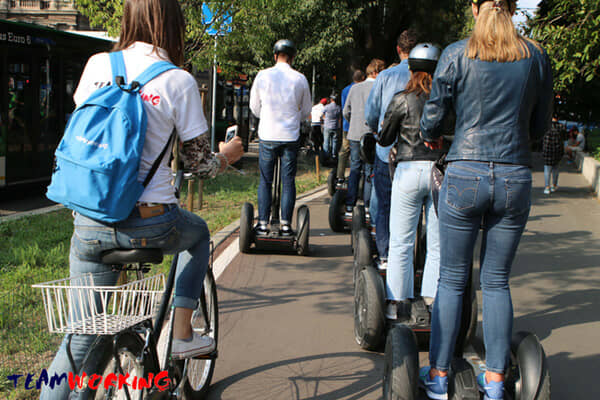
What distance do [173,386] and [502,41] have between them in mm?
2113

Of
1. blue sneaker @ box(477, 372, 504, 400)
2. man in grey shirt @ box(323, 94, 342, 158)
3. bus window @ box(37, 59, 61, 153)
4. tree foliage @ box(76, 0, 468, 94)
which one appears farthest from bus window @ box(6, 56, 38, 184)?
blue sneaker @ box(477, 372, 504, 400)

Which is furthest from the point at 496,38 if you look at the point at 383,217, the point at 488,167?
the point at 383,217

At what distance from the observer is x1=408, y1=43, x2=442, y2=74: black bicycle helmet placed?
3.83 meters

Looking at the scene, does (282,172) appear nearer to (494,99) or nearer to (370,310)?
(370,310)

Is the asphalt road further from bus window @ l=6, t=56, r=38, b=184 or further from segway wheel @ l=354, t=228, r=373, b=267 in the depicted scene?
bus window @ l=6, t=56, r=38, b=184

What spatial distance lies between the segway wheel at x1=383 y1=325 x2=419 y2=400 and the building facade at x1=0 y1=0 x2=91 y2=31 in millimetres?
38975

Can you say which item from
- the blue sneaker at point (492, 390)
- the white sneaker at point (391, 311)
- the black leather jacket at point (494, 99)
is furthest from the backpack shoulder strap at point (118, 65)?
the white sneaker at point (391, 311)

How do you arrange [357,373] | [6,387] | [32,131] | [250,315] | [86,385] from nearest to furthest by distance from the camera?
[86,385], [6,387], [357,373], [250,315], [32,131]

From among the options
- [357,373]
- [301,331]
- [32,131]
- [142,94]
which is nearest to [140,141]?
[142,94]

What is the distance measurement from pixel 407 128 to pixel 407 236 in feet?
2.33

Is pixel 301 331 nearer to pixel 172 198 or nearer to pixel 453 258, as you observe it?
pixel 453 258

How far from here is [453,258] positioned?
2.85 m

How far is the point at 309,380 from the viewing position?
364 cm

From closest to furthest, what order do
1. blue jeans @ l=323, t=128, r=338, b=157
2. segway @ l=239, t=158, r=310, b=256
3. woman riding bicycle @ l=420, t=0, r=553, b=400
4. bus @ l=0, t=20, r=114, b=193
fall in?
woman riding bicycle @ l=420, t=0, r=553, b=400 → segway @ l=239, t=158, r=310, b=256 → bus @ l=0, t=20, r=114, b=193 → blue jeans @ l=323, t=128, r=338, b=157
